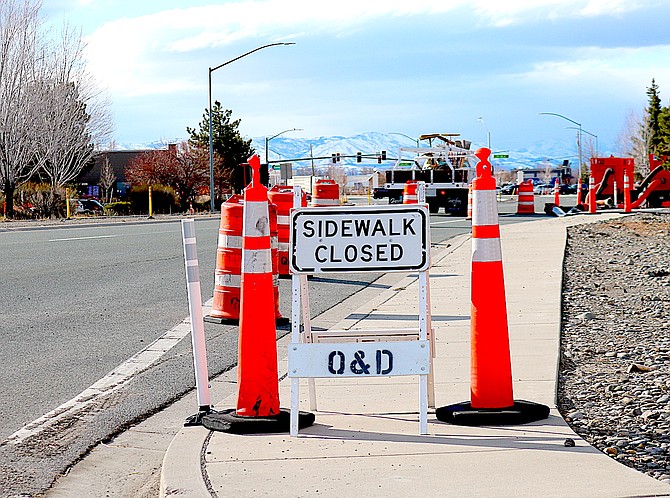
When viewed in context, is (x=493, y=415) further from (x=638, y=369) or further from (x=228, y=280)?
(x=228, y=280)

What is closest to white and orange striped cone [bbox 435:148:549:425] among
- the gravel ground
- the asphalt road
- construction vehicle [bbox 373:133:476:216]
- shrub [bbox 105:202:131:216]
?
the gravel ground

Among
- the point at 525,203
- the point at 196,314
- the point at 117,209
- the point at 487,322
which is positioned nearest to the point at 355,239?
the point at 487,322

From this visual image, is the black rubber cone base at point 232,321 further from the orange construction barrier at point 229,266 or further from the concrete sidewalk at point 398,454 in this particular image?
the concrete sidewalk at point 398,454

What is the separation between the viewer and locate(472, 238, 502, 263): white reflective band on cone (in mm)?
5309

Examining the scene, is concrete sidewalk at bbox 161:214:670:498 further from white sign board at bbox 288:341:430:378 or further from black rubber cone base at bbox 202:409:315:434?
white sign board at bbox 288:341:430:378

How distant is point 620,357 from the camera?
7.49m

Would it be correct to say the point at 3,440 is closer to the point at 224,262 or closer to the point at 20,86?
the point at 224,262

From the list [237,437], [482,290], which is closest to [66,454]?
[237,437]

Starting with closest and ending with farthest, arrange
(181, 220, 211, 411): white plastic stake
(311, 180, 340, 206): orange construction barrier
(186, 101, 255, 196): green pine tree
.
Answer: (181, 220, 211, 411): white plastic stake, (311, 180, 340, 206): orange construction barrier, (186, 101, 255, 196): green pine tree

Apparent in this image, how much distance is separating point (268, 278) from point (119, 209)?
4233 cm

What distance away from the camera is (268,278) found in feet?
17.5

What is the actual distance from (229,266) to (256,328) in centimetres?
428

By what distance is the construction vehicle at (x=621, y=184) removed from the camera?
34.1 m

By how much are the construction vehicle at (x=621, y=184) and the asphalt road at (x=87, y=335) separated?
68.7ft
